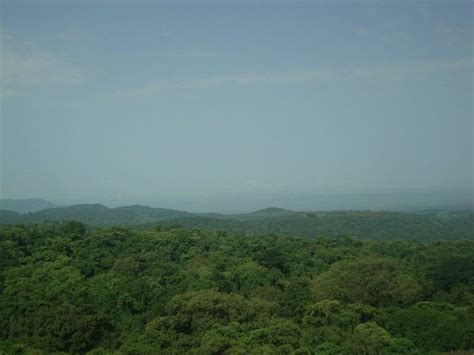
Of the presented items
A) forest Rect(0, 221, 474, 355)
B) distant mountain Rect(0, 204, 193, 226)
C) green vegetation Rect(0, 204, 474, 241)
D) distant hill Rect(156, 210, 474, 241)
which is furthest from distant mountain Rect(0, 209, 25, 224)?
forest Rect(0, 221, 474, 355)

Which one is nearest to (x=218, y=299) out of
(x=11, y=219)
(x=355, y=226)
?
(x=355, y=226)

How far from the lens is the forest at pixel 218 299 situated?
17.9m

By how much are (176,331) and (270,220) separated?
232ft

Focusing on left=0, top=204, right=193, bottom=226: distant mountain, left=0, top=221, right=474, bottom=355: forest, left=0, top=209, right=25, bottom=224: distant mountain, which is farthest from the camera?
left=0, top=204, right=193, bottom=226: distant mountain

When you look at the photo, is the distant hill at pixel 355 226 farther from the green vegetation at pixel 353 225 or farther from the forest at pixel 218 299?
the forest at pixel 218 299

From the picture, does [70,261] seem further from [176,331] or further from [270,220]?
[270,220]

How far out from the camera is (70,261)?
31.8m

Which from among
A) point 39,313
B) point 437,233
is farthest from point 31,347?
point 437,233

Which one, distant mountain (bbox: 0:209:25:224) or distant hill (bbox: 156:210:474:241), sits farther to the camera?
distant mountain (bbox: 0:209:25:224)

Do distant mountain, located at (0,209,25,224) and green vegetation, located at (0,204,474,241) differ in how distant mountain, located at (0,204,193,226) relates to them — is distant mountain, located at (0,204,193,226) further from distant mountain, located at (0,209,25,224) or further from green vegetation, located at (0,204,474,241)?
green vegetation, located at (0,204,474,241)

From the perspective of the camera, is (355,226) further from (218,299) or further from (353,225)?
(218,299)

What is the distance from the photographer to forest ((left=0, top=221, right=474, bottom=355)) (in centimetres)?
1786

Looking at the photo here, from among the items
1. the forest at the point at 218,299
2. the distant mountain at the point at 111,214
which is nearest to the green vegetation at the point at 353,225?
the distant mountain at the point at 111,214

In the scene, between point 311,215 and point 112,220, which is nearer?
point 311,215
